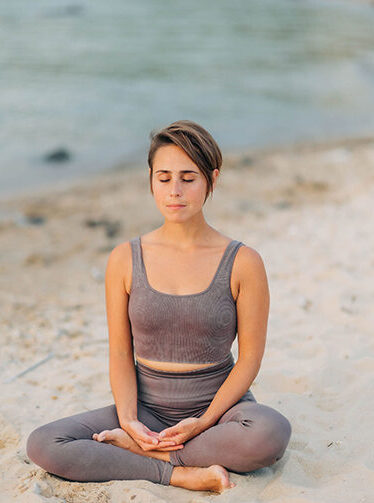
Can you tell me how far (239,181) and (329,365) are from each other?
550cm

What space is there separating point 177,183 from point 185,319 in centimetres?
58

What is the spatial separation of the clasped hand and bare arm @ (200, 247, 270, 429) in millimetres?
57

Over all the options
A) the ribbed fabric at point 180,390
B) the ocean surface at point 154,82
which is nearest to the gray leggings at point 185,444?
the ribbed fabric at point 180,390

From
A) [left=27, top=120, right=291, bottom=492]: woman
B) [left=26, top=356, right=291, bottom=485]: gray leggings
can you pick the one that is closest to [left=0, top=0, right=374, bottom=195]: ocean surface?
[left=27, top=120, right=291, bottom=492]: woman

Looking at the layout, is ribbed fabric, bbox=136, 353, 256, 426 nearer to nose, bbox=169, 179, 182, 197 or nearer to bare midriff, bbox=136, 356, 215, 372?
bare midriff, bbox=136, 356, 215, 372

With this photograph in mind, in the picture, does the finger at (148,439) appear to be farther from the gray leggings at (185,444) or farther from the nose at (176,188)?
the nose at (176,188)

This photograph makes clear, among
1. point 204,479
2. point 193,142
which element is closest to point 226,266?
point 193,142

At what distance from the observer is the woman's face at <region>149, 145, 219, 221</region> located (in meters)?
2.65

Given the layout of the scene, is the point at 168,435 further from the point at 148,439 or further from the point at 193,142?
the point at 193,142

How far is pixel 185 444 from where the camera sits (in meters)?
2.71

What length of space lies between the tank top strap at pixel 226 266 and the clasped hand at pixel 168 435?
601 mm

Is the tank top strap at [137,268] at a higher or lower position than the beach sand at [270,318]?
higher

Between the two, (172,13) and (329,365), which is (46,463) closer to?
(329,365)

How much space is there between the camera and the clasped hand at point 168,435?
8.69 ft
